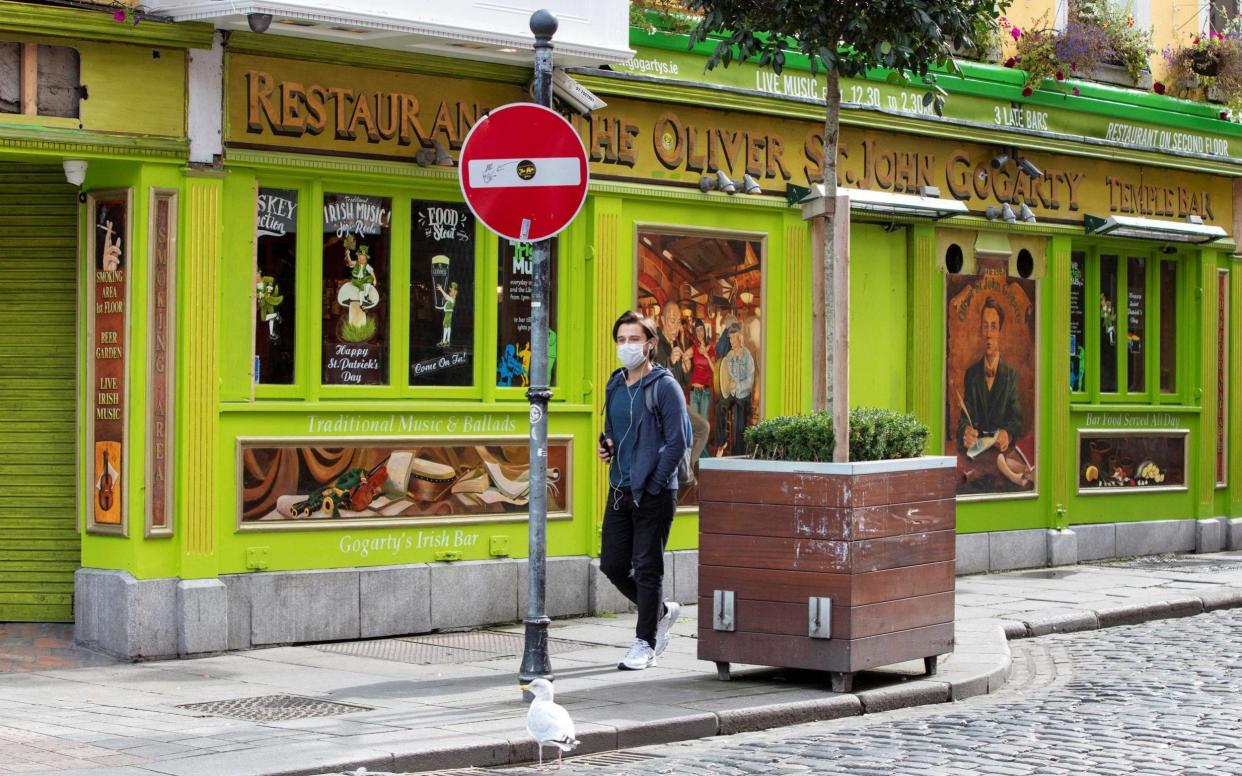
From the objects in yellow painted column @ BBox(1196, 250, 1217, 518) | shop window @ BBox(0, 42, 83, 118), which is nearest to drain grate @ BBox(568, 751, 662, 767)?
shop window @ BBox(0, 42, 83, 118)

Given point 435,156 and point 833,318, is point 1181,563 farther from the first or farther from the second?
point 435,156

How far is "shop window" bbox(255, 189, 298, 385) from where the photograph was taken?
39.7ft

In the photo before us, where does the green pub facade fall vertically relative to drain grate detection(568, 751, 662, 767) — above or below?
above

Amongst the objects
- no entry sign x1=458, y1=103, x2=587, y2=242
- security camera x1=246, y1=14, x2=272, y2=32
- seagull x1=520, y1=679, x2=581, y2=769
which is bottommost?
seagull x1=520, y1=679, x2=581, y2=769

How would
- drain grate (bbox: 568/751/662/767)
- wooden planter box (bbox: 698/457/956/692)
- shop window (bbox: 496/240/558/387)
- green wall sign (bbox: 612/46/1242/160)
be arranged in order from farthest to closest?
green wall sign (bbox: 612/46/1242/160) → shop window (bbox: 496/240/558/387) → wooden planter box (bbox: 698/457/956/692) → drain grate (bbox: 568/751/662/767)

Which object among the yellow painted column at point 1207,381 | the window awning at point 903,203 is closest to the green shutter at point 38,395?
the window awning at point 903,203

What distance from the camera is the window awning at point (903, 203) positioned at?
15.6 m

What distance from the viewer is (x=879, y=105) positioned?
16.0 meters

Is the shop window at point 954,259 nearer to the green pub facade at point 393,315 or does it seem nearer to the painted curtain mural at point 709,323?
the green pub facade at point 393,315

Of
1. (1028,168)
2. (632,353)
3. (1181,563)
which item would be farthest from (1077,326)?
(632,353)

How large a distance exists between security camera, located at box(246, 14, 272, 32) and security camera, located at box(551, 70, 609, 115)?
253 cm

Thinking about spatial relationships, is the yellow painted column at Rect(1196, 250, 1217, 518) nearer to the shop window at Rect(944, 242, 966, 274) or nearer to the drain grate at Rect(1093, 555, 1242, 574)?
the drain grate at Rect(1093, 555, 1242, 574)

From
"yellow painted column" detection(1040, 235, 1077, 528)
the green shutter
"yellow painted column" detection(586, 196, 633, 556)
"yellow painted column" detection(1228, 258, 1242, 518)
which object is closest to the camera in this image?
the green shutter

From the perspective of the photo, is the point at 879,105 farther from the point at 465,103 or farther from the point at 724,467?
the point at 724,467
